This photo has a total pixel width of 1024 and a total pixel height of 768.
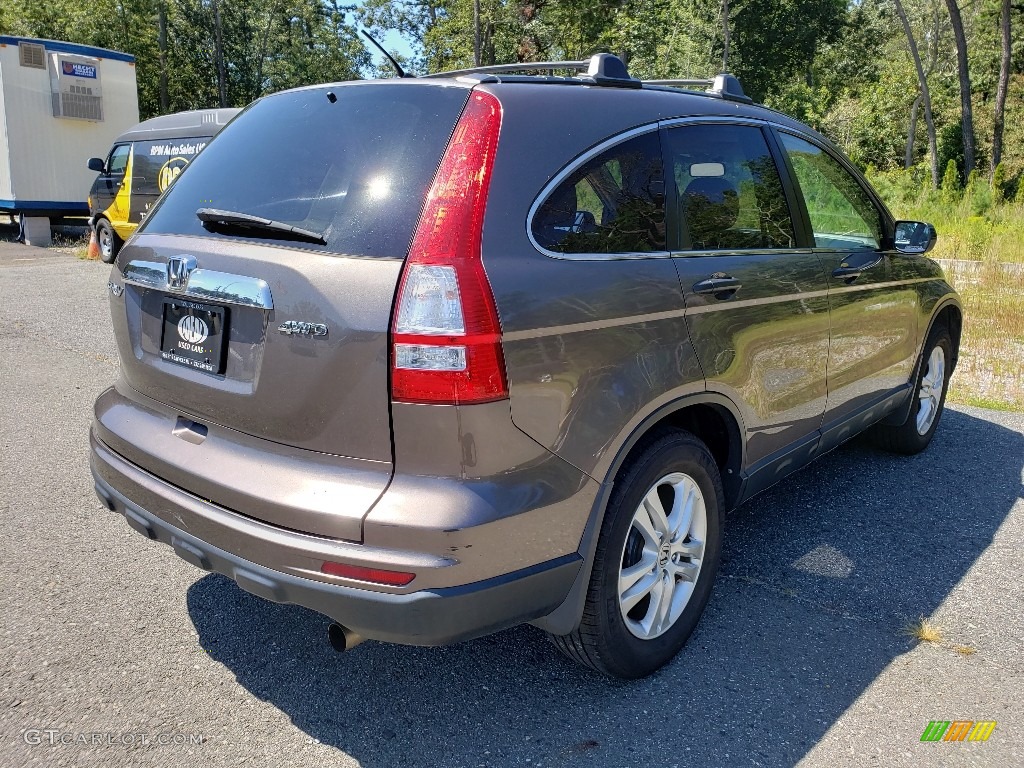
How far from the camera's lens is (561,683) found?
8.86ft

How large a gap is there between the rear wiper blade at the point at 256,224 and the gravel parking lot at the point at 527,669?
4.71ft

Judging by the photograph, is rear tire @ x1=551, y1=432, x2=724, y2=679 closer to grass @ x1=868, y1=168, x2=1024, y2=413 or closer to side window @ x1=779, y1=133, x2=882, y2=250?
side window @ x1=779, y1=133, x2=882, y2=250

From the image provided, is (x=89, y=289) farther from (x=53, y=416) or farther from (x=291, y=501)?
(x=291, y=501)

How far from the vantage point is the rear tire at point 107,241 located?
14648 mm

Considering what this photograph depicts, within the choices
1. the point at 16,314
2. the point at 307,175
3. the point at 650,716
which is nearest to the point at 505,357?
the point at 307,175

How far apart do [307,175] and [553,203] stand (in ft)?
2.40

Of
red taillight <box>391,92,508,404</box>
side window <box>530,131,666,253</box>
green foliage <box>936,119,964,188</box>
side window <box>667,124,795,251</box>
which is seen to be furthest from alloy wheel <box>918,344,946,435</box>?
green foliage <box>936,119,964,188</box>

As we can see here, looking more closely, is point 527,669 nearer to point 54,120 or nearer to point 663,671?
point 663,671

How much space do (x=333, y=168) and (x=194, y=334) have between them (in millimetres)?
640

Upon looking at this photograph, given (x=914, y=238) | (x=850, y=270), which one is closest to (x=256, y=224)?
(x=850, y=270)

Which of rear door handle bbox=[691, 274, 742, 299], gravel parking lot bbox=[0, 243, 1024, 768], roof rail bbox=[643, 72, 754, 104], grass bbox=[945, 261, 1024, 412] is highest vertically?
roof rail bbox=[643, 72, 754, 104]

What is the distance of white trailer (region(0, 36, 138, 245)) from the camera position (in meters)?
16.2

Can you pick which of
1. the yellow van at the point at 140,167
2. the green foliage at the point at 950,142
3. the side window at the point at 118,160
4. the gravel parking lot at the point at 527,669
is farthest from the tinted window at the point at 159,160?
the green foliage at the point at 950,142

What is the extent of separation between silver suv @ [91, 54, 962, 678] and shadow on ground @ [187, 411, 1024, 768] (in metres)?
0.20
